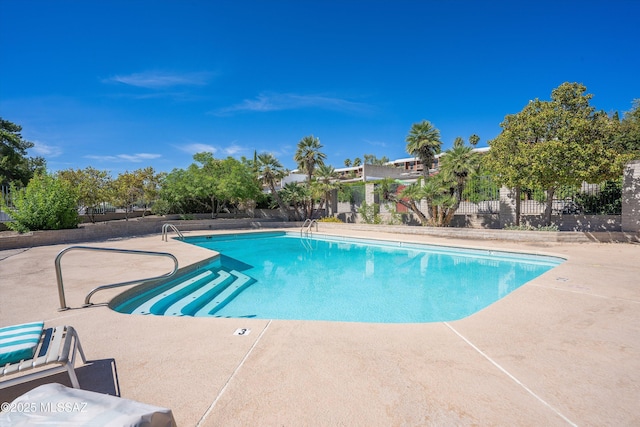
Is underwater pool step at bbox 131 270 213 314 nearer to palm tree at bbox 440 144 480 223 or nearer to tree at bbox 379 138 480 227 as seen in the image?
tree at bbox 379 138 480 227

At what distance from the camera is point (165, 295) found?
20.5 feet

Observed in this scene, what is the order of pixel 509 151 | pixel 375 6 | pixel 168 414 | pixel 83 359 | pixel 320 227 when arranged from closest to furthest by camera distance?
1. pixel 168 414
2. pixel 83 359
3. pixel 509 151
4. pixel 375 6
5. pixel 320 227

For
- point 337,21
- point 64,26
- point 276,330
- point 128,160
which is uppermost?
point 337,21

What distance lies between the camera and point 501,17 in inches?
617

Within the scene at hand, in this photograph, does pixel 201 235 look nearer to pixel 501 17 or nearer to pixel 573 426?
pixel 573 426

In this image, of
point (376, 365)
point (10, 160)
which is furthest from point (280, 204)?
point (376, 365)

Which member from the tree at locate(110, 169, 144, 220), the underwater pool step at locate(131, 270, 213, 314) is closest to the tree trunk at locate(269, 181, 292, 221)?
the tree at locate(110, 169, 144, 220)

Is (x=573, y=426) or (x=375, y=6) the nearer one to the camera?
(x=573, y=426)

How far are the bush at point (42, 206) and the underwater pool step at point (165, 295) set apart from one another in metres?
Answer: 10.1

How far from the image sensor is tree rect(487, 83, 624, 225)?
35.3 ft

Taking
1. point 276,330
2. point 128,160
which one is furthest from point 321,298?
point 128,160

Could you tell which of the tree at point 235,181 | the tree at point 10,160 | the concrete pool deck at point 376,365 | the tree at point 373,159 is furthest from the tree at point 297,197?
the tree at point 373,159

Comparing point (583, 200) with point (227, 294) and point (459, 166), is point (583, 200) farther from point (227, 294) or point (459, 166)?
point (227, 294)

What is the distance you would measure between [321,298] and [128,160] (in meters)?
31.7
